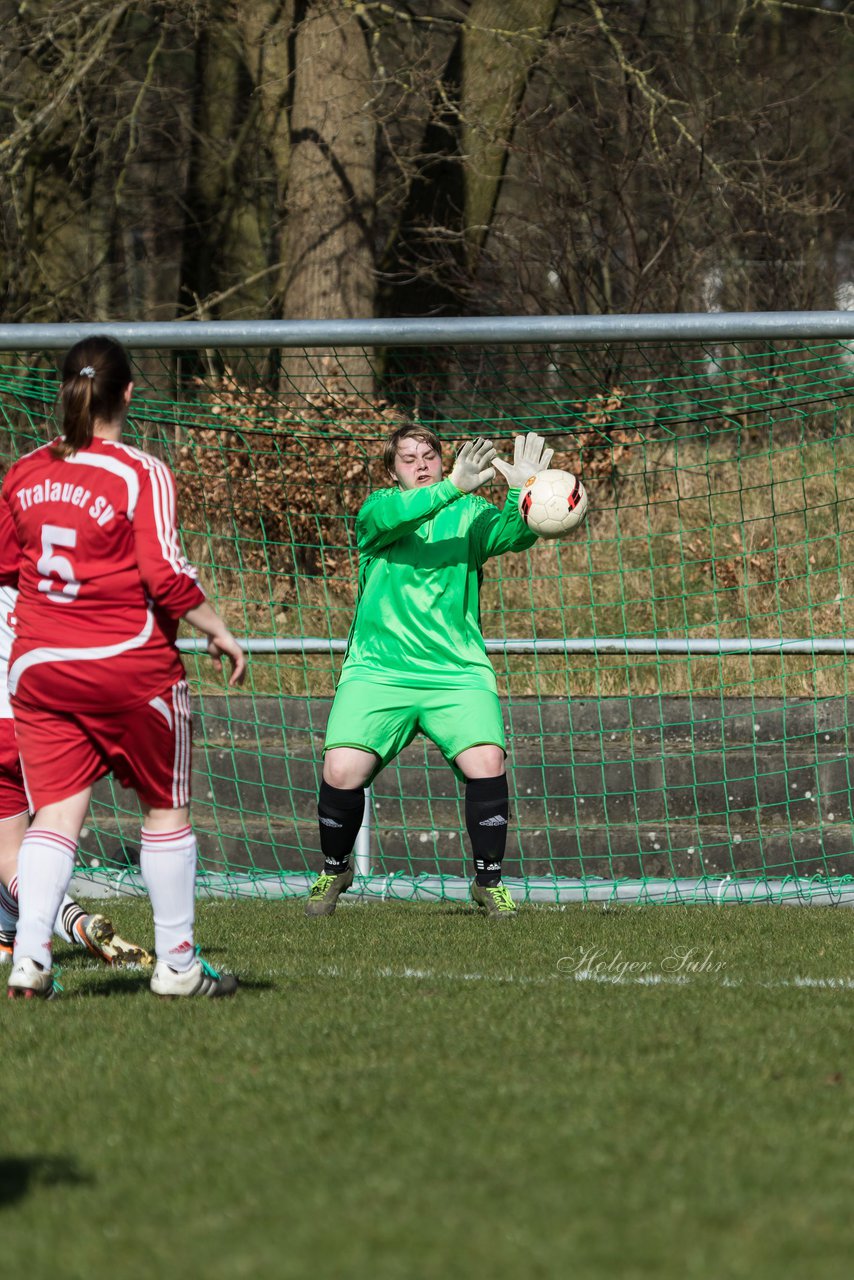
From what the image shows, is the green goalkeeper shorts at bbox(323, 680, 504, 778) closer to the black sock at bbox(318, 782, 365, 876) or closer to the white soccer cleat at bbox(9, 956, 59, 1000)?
the black sock at bbox(318, 782, 365, 876)

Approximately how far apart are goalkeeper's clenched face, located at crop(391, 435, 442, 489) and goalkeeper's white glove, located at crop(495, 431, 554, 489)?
0.84ft

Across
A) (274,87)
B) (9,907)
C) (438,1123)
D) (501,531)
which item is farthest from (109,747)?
(274,87)

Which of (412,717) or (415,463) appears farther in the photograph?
(412,717)

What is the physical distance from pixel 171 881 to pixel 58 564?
86 centimetres

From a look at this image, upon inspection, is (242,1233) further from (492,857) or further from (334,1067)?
(492,857)

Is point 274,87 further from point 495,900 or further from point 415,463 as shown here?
point 495,900

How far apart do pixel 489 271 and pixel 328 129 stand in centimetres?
257

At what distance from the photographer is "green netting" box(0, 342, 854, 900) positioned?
8.27 m

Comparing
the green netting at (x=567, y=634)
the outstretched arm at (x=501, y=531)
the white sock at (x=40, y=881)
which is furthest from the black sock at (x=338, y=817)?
the white sock at (x=40, y=881)

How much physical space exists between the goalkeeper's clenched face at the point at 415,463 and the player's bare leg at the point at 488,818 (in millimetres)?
1061

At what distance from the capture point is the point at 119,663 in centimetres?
414

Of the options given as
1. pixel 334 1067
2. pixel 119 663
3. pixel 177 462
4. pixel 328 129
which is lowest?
pixel 334 1067

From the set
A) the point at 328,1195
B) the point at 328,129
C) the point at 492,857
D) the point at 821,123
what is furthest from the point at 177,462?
the point at 821,123

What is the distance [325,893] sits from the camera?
21.9 feet
